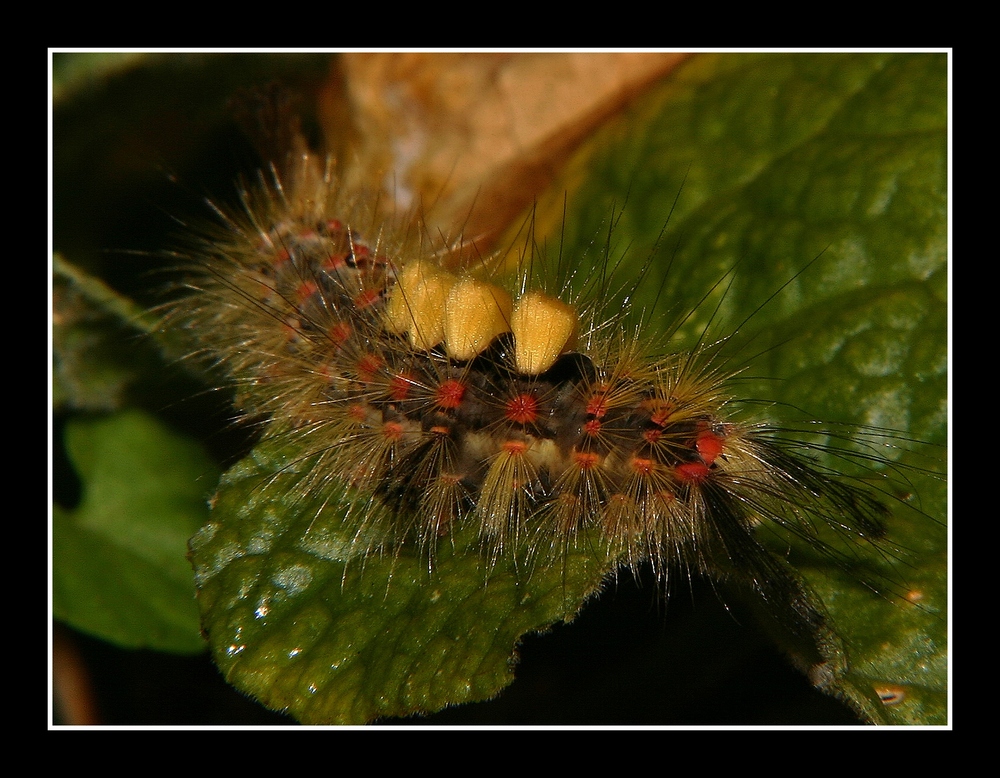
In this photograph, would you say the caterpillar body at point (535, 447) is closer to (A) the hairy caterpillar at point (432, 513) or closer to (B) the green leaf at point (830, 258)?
(A) the hairy caterpillar at point (432, 513)

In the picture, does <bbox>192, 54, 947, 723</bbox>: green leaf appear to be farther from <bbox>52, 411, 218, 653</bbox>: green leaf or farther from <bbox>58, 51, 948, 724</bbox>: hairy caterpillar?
<bbox>52, 411, 218, 653</bbox>: green leaf

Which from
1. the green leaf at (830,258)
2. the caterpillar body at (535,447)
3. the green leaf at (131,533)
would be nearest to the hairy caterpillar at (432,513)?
the caterpillar body at (535,447)

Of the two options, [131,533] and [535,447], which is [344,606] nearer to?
[535,447]

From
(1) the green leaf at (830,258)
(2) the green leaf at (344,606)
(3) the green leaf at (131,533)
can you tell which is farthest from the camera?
(3) the green leaf at (131,533)

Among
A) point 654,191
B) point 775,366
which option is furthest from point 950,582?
point 654,191

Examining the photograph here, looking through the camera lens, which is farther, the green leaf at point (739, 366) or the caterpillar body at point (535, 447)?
the caterpillar body at point (535, 447)

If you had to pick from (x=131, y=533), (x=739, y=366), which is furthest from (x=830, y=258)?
(x=131, y=533)

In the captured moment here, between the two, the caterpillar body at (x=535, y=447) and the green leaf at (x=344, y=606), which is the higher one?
the caterpillar body at (x=535, y=447)
